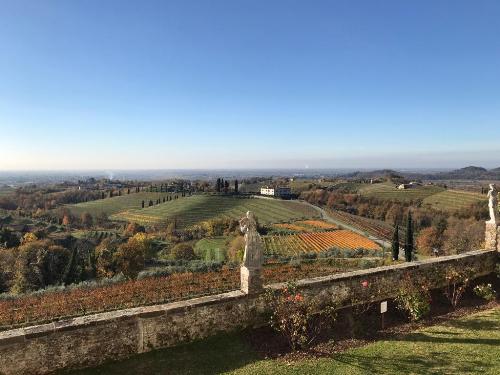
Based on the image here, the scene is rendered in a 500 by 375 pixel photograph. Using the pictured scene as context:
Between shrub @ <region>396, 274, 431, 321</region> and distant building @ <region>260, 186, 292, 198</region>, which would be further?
distant building @ <region>260, 186, 292, 198</region>

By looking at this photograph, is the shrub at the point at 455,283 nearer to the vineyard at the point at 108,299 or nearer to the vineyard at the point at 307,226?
the vineyard at the point at 108,299

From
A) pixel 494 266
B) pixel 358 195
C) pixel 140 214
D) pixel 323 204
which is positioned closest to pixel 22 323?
pixel 494 266

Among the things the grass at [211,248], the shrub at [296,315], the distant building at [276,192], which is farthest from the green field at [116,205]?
the shrub at [296,315]

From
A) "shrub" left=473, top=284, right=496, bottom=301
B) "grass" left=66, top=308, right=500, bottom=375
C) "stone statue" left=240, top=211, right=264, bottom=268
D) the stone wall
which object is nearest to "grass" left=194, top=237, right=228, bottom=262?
"shrub" left=473, top=284, right=496, bottom=301

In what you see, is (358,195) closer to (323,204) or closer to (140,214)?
(323,204)

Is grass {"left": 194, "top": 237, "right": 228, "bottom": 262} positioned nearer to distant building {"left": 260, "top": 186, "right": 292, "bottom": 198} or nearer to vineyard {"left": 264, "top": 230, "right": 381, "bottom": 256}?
vineyard {"left": 264, "top": 230, "right": 381, "bottom": 256}

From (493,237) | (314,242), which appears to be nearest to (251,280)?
(493,237)

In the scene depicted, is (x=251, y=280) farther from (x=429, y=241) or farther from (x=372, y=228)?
(x=372, y=228)
